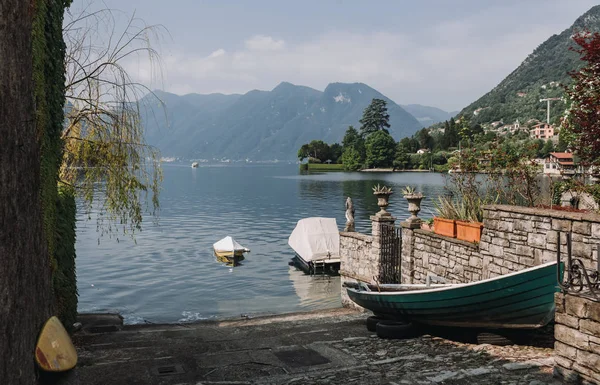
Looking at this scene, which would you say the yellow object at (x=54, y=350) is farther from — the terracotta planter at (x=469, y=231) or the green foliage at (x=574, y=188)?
the green foliage at (x=574, y=188)

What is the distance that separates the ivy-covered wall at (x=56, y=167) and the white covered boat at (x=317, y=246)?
19.4 m

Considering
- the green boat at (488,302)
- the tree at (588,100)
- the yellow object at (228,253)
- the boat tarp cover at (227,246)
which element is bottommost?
the yellow object at (228,253)

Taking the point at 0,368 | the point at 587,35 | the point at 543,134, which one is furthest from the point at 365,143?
the point at 0,368

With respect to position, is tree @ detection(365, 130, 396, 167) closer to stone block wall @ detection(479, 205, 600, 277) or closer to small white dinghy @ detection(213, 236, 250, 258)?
small white dinghy @ detection(213, 236, 250, 258)

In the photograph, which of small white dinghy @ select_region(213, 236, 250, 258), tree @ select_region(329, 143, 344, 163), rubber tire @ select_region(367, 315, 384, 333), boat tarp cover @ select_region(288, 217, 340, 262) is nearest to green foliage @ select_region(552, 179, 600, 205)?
rubber tire @ select_region(367, 315, 384, 333)

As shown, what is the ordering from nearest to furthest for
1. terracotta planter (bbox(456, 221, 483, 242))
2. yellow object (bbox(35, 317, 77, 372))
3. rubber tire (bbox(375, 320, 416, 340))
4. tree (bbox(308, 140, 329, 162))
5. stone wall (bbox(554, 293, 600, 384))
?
yellow object (bbox(35, 317, 77, 372)), stone wall (bbox(554, 293, 600, 384)), rubber tire (bbox(375, 320, 416, 340)), terracotta planter (bbox(456, 221, 483, 242)), tree (bbox(308, 140, 329, 162))

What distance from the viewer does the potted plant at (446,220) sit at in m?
11.1

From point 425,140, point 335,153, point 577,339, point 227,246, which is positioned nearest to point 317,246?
point 227,246

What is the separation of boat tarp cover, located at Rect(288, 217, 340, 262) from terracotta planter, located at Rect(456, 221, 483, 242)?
766 inches

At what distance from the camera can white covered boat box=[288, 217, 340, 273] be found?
3014 centimetres

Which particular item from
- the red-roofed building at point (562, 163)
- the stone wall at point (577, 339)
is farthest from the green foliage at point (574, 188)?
the stone wall at point (577, 339)

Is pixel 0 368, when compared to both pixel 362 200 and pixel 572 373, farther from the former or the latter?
pixel 362 200

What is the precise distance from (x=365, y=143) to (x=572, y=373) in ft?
505

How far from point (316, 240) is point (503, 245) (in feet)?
71.5
